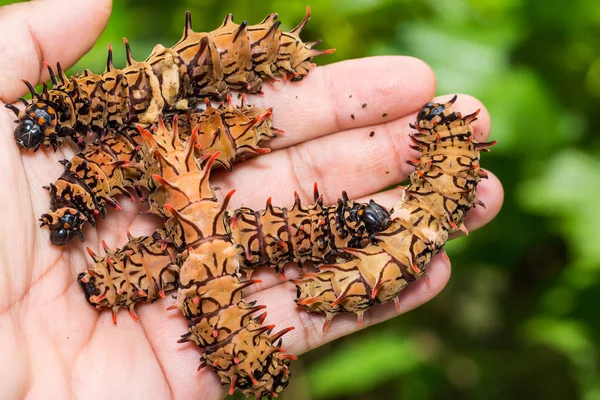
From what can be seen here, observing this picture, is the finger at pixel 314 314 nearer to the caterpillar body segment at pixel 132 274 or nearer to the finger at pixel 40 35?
the caterpillar body segment at pixel 132 274

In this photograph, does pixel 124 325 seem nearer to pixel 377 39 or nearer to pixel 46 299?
pixel 46 299

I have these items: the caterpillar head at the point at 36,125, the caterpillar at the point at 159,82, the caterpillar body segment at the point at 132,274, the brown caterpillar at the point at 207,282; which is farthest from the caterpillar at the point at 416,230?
the caterpillar head at the point at 36,125

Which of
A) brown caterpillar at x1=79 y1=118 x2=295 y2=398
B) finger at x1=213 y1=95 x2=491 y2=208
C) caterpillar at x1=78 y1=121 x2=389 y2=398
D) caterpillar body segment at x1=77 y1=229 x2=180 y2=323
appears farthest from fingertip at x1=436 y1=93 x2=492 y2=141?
caterpillar body segment at x1=77 y1=229 x2=180 y2=323

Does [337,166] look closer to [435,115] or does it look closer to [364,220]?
[364,220]

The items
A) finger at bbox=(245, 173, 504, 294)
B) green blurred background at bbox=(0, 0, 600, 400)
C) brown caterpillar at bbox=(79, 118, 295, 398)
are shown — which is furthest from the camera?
green blurred background at bbox=(0, 0, 600, 400)

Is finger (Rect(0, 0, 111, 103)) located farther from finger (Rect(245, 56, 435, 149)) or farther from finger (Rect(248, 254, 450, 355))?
finger (Rect(248, 254, 450, 355))

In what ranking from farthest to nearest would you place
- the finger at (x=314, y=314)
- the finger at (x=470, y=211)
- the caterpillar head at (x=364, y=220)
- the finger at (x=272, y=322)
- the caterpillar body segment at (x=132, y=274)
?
1. the finger at (x=470, y=211)
2. the finger at (x=314, y=314)
3. the caterpillar head at (x=364, y=220)
4. the finger at (x=272, y=322)
5. the caterpillar body segment at (x=132, y=274)

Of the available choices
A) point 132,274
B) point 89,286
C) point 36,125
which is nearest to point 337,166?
point 132,274
